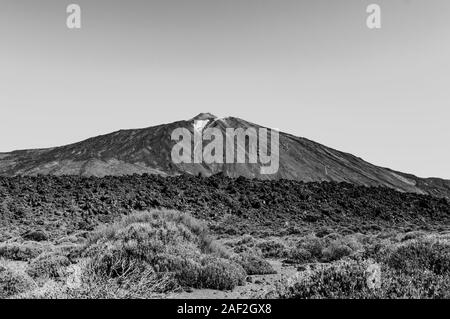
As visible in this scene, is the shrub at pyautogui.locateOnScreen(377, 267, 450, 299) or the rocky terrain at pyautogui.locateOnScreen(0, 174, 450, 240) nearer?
the shrub at pyautogui.locateOnScreen(377, 267, 450, 299)

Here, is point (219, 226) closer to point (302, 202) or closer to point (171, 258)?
point (302, 202)

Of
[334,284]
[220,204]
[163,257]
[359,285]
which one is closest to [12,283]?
[163,257]

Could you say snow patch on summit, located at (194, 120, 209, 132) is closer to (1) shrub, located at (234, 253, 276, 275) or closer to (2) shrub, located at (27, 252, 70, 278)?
(1) shrub, located at (234, 253, 276, 275)

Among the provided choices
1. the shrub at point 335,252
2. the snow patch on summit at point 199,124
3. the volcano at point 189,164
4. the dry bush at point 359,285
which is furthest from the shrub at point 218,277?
the snow patch on summit at point 199,124

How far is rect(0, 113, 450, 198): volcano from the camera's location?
7412 centimetres

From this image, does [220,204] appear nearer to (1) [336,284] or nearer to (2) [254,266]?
(2) [254,266]

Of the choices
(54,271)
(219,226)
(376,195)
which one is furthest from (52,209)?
(376,195)

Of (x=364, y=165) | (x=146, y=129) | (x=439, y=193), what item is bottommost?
(x=439, y=193)

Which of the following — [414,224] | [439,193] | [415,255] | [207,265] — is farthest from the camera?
[439,193]

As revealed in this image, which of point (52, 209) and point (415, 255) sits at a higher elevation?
point (415, 255)

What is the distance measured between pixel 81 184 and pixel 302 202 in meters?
20.3

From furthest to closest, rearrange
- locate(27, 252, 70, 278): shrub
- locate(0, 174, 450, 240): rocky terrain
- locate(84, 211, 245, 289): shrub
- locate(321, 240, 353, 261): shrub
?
locate(0, 174, 450, 240): rocky terrain → locate(321, 240, 353, 261): shrub → locate(27, 252, 70, 278): shrub → locate(84, 211, 245, 289): shrub

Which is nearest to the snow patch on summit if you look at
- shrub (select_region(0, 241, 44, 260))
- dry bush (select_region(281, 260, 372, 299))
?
shrub (select_region(0, 241, 44, 260))

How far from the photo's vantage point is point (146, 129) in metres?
98.1
